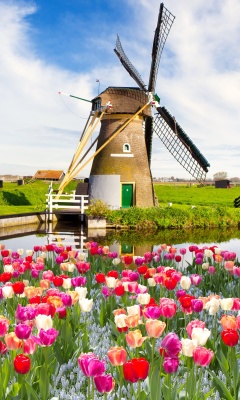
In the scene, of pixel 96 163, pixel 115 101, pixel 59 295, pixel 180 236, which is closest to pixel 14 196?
pixel 96 163

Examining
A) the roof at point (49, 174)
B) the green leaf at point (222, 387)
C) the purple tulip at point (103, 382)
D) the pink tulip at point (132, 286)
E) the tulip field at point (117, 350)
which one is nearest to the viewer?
the purple tulip at point (103, 382)

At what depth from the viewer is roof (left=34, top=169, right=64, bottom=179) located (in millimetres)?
72981

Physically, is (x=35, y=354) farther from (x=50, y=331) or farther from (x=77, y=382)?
(x=50, y=331)

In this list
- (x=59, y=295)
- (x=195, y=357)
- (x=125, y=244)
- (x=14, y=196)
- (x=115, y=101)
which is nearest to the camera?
(x=195, y=357)

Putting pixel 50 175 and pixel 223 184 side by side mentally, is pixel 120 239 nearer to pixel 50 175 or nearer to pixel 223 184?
pixel 50 175

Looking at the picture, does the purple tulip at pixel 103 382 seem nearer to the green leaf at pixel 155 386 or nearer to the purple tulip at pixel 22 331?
the green leaf at pixel 155 386

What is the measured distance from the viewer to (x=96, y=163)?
88.3 feet

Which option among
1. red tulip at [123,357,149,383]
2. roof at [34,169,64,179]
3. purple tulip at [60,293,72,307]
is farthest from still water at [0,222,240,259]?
roof at [34,169,64,179]

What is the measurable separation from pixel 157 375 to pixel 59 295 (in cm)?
160

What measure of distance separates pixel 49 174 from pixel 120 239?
56.0 m

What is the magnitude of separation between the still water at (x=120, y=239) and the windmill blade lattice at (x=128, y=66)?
922 centimetres

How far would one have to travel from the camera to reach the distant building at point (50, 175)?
7286 cm

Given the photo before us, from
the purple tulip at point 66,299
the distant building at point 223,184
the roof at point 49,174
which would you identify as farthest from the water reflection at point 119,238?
the distant building at point 223,184

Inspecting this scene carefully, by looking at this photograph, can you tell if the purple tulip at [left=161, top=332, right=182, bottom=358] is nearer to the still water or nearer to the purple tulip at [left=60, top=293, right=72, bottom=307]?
the purple tulip at [left=60, top=293, right=72, bottom=307]
